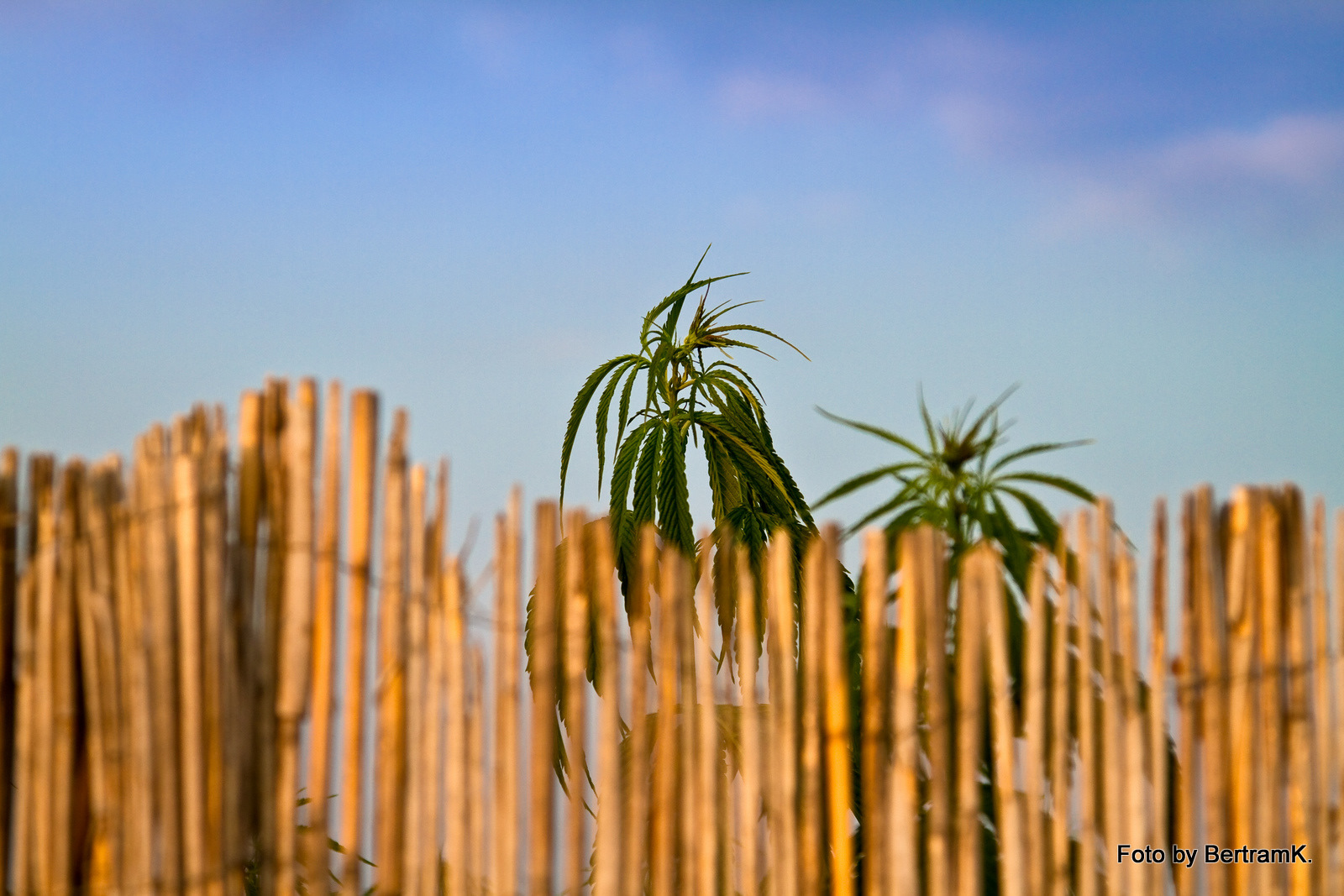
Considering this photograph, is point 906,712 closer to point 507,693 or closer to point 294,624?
point 507,693

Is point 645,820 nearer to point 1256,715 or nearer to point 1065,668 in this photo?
point 1065,668

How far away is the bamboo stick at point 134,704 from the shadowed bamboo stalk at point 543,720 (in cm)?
74

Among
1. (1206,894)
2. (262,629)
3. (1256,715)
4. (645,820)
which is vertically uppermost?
(262,629)

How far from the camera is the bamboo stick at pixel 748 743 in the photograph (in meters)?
2.32

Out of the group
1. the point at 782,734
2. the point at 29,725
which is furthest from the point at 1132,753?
the point at 29,725


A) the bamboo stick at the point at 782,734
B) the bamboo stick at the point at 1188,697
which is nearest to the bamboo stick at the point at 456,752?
the bamboo stick at the point at 782,734

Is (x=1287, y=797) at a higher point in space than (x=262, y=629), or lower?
lower

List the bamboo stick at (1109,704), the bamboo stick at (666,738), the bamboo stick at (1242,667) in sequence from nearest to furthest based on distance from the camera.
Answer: the bamboo stick at (666,738) < the bamboo stick at (1109,704) < the bamboo stick at (1242,667)

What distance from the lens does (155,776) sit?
2330mm

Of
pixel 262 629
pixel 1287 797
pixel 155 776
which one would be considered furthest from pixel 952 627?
pixel 155 776

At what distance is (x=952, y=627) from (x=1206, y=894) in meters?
0.76

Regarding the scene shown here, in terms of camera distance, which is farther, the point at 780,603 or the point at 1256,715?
the point at 1256,715

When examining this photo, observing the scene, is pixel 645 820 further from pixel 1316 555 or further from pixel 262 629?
pixel 1316 555

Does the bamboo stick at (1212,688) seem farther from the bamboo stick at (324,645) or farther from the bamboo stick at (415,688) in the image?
the bamboo stick at (324,645)
